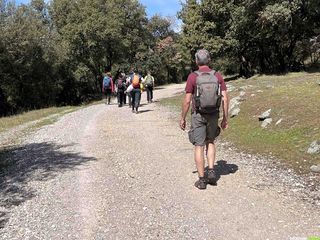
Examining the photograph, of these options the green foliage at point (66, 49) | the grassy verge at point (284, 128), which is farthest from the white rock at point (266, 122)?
the green foliage at point (66, 49)

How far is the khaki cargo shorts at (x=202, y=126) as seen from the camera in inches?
306

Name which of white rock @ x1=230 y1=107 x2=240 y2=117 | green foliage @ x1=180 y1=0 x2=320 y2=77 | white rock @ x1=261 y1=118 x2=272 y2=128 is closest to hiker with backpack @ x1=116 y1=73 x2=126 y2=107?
white rock @ x1=230 y1=107 x2=240 y2=117

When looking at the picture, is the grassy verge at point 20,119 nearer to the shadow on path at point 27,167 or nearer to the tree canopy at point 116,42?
the shadow on path at point 27,167

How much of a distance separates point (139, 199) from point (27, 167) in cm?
386

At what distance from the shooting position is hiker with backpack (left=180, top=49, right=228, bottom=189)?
7527 millimetres

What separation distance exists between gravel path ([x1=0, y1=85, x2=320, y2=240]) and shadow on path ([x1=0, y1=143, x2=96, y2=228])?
0.08 feet

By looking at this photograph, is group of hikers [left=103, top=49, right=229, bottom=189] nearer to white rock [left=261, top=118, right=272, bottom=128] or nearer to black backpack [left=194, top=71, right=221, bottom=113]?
black backpack [left=194, top=71, right=221, bottom=113]

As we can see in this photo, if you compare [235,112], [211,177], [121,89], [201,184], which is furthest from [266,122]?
[121,89]

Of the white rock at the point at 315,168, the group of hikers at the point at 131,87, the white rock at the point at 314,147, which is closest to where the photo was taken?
the white rock at the point at 315,168

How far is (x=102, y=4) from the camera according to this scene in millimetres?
51062

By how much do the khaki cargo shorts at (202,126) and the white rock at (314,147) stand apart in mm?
2844

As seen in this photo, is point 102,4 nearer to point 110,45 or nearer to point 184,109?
point 110,45

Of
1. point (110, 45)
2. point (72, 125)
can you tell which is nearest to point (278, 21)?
point (72, 125)

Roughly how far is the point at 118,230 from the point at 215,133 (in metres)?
2.68
